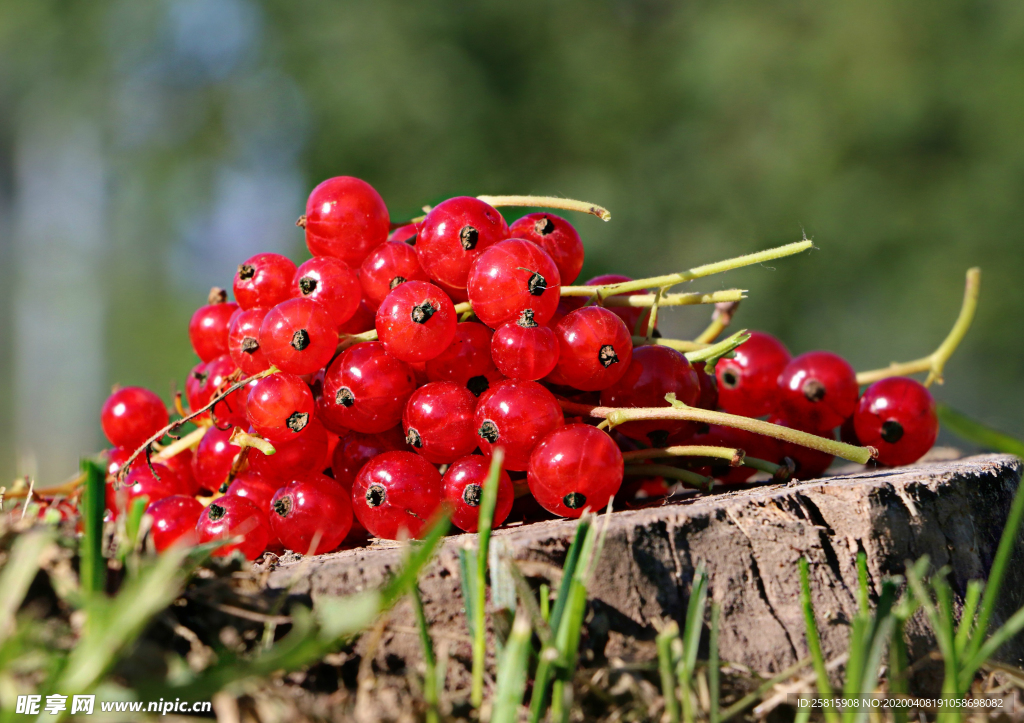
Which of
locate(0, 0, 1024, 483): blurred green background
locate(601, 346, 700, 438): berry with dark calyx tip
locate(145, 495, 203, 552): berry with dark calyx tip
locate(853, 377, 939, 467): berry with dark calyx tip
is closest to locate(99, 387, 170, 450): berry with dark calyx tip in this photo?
locate(145, 495, 203, 552): berry with dark calyx tip

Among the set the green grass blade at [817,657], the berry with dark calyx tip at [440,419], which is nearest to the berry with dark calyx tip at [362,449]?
the berry with dark calyx tip at [440,419]

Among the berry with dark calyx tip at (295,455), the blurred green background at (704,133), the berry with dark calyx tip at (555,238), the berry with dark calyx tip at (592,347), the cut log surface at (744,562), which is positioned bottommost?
the cut log surface at (744,562)

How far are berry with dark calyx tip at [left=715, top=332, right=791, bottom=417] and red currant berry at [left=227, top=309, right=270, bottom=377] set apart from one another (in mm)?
899

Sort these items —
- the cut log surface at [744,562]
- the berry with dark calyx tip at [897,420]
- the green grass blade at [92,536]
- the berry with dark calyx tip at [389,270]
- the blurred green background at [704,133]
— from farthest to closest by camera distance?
the blurred green background at [704,133]
the berry with dark calyx tip at [897,420]
the berry with dark calyx tip at [389,270]
the cut log surface at [744,562]
the green grass blade at [92,536]

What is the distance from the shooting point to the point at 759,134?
36.4ft

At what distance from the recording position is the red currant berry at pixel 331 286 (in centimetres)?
127

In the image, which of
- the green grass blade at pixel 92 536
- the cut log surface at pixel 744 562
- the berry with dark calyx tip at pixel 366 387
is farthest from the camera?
the berry with dark calyx tip at pixel 366 387

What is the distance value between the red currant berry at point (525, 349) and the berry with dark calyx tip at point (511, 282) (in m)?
0.02

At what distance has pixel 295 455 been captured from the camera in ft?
4.28

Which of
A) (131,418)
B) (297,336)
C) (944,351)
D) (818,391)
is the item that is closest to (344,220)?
(297,336)

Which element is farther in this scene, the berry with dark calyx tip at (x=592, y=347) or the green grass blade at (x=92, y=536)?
the berry with dark calyx tip at (x=592, y=347)

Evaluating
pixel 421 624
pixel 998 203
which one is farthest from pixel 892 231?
pixel 421 624

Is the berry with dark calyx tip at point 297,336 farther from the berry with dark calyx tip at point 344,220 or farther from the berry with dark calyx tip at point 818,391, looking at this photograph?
the berry with dark calyx tip at point 818,391

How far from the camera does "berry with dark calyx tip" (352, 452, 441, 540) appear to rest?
3.95ft
